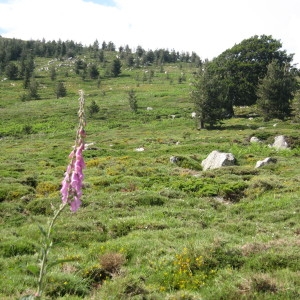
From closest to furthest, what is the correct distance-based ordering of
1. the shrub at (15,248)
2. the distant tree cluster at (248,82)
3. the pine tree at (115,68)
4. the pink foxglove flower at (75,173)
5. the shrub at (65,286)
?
1. the pink foxglove flower at (75,173)
2. the shrub at (65,286)
3. the shrub at (15,248)
4. the distant tree cluster at (248,82)
5. the pine tree at (115,68)

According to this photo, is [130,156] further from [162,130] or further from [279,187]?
[162,130]

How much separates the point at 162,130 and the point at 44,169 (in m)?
29.4

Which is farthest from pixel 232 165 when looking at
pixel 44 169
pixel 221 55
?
pixel 221 55

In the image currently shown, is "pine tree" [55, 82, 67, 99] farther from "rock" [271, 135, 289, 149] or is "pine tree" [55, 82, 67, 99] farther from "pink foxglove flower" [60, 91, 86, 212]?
"pink foxglove flower" [60, 91, 86, 212]

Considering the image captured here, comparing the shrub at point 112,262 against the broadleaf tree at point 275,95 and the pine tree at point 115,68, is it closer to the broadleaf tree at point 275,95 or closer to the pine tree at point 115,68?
the broadleaf tree at point 275,95

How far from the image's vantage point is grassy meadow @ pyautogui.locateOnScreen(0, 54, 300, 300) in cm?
830

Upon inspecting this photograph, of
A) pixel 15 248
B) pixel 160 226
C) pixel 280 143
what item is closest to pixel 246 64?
pixel 280 143

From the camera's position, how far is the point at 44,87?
388 ft

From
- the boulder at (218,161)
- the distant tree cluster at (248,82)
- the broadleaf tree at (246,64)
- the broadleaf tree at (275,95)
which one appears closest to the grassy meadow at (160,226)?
the boulder at (218,161)

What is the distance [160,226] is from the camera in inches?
539

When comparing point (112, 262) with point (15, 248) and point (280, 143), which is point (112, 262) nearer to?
point (15, 248)

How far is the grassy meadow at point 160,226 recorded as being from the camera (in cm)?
830

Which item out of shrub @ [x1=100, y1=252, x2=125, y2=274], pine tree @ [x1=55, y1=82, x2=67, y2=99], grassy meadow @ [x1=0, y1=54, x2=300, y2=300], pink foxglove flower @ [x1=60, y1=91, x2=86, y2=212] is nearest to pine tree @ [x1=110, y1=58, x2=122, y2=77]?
pine tree @ [x1=55, y1=82, x2=67, y2=99]

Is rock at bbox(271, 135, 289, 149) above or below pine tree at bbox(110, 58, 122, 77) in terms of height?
below
